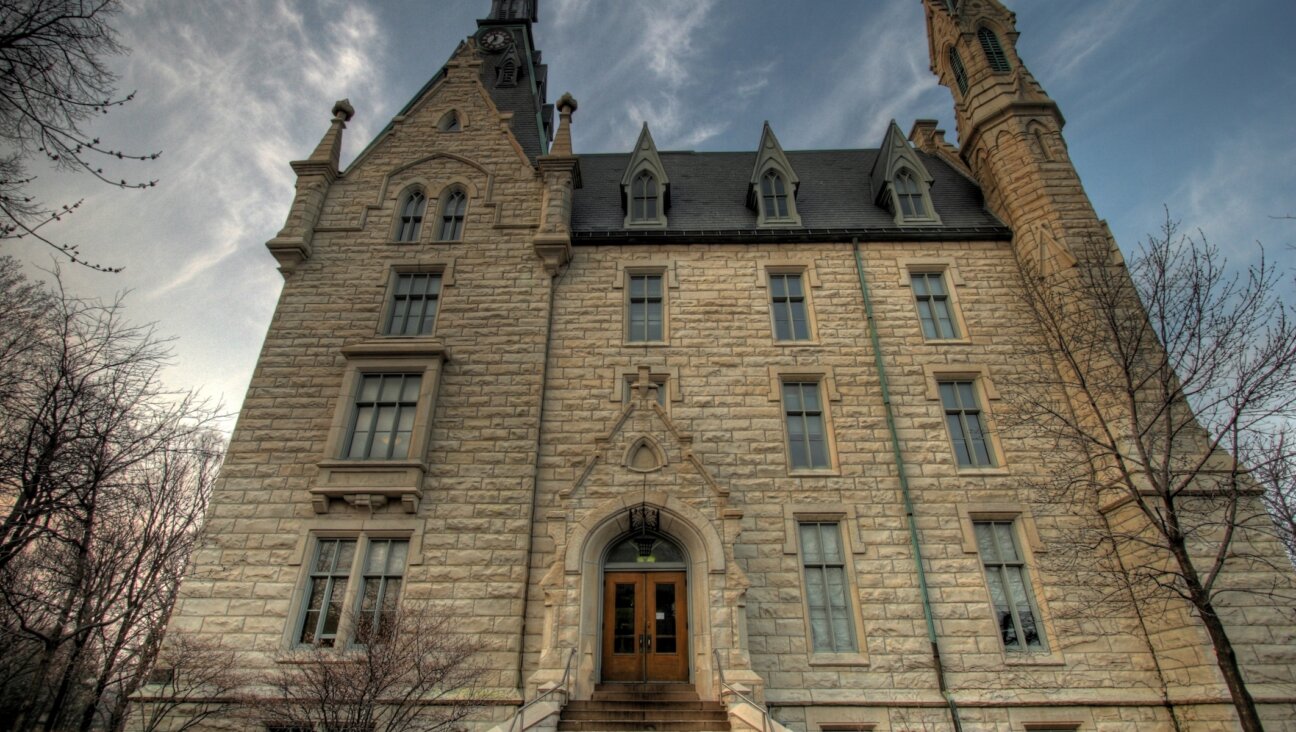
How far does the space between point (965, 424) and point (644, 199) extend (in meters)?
10.1

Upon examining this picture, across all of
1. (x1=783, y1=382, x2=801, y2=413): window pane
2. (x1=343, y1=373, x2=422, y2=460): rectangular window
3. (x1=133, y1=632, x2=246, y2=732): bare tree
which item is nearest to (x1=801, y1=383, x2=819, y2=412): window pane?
(x1=783, y1=382, x2=801, y2=413): window pane

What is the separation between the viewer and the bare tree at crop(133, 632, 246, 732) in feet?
34.6

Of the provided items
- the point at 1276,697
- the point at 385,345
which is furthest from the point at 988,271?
the point at 385,345

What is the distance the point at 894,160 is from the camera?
18.0 metres

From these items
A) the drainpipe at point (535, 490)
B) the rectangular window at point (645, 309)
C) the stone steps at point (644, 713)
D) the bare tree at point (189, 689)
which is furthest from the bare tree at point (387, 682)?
the rectangular window at point (645, 309)

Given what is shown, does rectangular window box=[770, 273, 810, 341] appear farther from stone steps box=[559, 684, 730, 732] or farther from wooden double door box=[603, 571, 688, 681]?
stone steps box=[559, 684, 730, 732]

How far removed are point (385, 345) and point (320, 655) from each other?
6.51 metres

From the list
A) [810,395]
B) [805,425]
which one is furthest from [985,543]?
[810,395]

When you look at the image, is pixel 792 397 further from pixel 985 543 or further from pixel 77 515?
pixel 77 515

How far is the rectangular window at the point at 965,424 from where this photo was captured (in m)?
13.6

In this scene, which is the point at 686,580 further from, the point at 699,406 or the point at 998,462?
the point at 998,462

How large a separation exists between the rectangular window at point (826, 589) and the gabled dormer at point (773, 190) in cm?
854

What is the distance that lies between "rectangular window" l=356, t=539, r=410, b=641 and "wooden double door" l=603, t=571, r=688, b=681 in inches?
157

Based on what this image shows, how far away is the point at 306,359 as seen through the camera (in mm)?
14406
